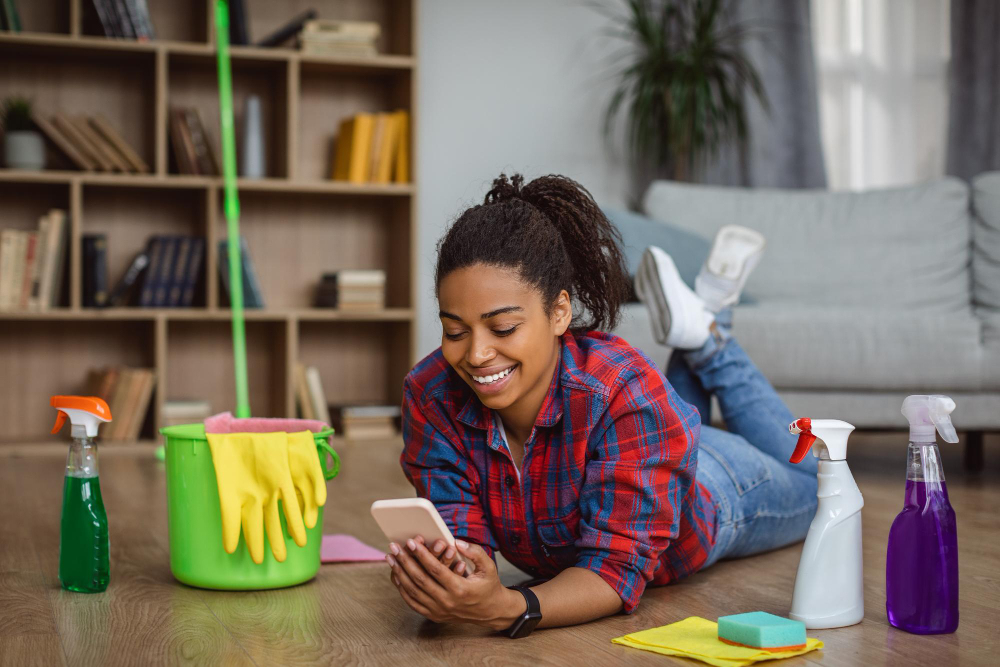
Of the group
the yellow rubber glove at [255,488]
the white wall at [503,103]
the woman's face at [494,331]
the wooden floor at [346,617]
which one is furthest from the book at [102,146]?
the woman's face at [494,331]

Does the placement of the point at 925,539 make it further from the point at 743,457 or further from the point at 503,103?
the point at 503,103

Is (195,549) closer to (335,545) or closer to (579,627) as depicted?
(335,545)

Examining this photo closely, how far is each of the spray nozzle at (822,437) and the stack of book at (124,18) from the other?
2.82 metres

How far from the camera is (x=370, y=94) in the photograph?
12.8 ft

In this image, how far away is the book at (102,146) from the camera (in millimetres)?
3385

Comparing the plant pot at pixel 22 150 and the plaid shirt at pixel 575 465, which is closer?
the plaid shirt at pixel 575 465

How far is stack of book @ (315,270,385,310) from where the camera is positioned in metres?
3.63

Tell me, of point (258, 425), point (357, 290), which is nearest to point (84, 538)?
point (258, 425)

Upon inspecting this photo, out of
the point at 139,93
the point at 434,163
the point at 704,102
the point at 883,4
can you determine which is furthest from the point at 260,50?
the point at 883,4

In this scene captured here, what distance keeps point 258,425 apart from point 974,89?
3694 millimetres

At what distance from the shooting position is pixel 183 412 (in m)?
3.48

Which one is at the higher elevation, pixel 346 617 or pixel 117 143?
pixel 117 143

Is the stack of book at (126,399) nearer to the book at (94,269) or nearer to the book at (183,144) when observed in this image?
the book at (94,269)

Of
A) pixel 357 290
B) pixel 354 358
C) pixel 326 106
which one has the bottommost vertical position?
pixel 354 358
